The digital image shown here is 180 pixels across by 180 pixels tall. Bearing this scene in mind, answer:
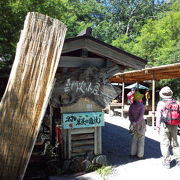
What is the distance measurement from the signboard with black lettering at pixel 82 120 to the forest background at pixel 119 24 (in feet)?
8.00

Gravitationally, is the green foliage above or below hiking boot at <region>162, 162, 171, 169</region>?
above

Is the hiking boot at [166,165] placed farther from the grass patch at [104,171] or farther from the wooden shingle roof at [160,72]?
the wooden shingle roof at [160,72]

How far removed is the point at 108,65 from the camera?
4211 mm

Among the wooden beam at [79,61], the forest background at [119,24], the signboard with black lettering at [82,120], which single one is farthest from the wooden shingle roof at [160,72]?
the forest background at [119,24]

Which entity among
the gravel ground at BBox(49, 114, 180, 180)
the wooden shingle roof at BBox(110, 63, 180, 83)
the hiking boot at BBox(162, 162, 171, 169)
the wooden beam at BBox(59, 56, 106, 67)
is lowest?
the gravel ground at BBox(49, 114, 180, 180)

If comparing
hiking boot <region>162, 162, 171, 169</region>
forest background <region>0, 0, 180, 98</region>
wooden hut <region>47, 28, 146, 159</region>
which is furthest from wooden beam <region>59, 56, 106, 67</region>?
hiking boot <region>162, 162, 171, 169</region>

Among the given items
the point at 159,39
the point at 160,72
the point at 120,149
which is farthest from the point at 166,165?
the point at 159,39

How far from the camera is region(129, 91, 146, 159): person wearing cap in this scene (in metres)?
4.35

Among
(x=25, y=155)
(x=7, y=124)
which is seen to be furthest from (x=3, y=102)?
(x=25, y=155)

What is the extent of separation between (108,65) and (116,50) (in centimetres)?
43

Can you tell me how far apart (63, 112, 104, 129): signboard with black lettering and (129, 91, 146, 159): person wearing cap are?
0.90 m

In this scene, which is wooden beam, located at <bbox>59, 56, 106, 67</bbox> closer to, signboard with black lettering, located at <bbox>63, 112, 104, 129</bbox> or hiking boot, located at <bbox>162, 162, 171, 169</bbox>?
signboard with black lettering, located at <bbox>63, 112, 104, 129</bbox>

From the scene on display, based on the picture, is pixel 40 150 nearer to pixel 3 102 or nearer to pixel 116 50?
pixel 3 102

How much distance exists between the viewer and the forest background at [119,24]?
5762 mm
